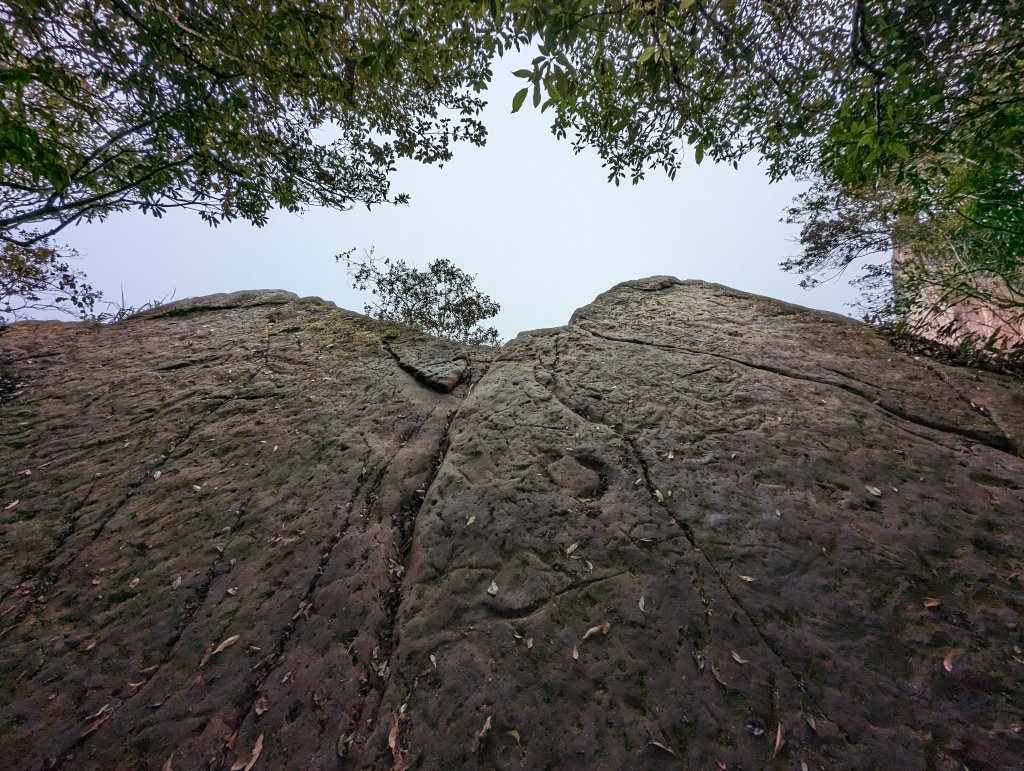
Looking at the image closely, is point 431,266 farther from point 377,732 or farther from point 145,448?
point 377,732

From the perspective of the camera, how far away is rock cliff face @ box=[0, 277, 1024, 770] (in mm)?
1927

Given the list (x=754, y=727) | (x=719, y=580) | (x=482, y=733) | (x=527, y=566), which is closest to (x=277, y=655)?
(x=482, y=733)

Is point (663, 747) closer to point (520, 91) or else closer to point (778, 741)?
point (778, 741)

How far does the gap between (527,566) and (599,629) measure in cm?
59

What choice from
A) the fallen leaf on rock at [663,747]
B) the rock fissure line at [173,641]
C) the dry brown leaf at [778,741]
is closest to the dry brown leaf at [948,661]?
the dry brown leaf at [778,741]

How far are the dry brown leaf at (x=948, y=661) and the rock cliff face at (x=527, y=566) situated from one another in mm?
11

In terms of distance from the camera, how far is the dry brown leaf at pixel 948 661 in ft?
6.34

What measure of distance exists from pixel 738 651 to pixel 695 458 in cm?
147

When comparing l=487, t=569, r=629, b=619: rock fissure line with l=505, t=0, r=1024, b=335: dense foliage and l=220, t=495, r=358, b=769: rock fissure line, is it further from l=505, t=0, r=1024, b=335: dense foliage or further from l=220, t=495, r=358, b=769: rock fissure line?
l=505, t=0, r=1024, b=335: dense foliage

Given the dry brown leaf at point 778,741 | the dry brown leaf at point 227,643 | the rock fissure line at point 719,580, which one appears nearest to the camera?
the dry brown leaf at point 778,741

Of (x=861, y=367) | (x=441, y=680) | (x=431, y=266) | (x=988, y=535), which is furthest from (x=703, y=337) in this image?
(x=431, y=266)

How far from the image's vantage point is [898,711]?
184 cm

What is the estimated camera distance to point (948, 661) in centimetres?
196

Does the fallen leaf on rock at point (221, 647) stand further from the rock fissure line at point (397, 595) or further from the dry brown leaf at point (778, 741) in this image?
the dry brown leaf at point (778, 741)
